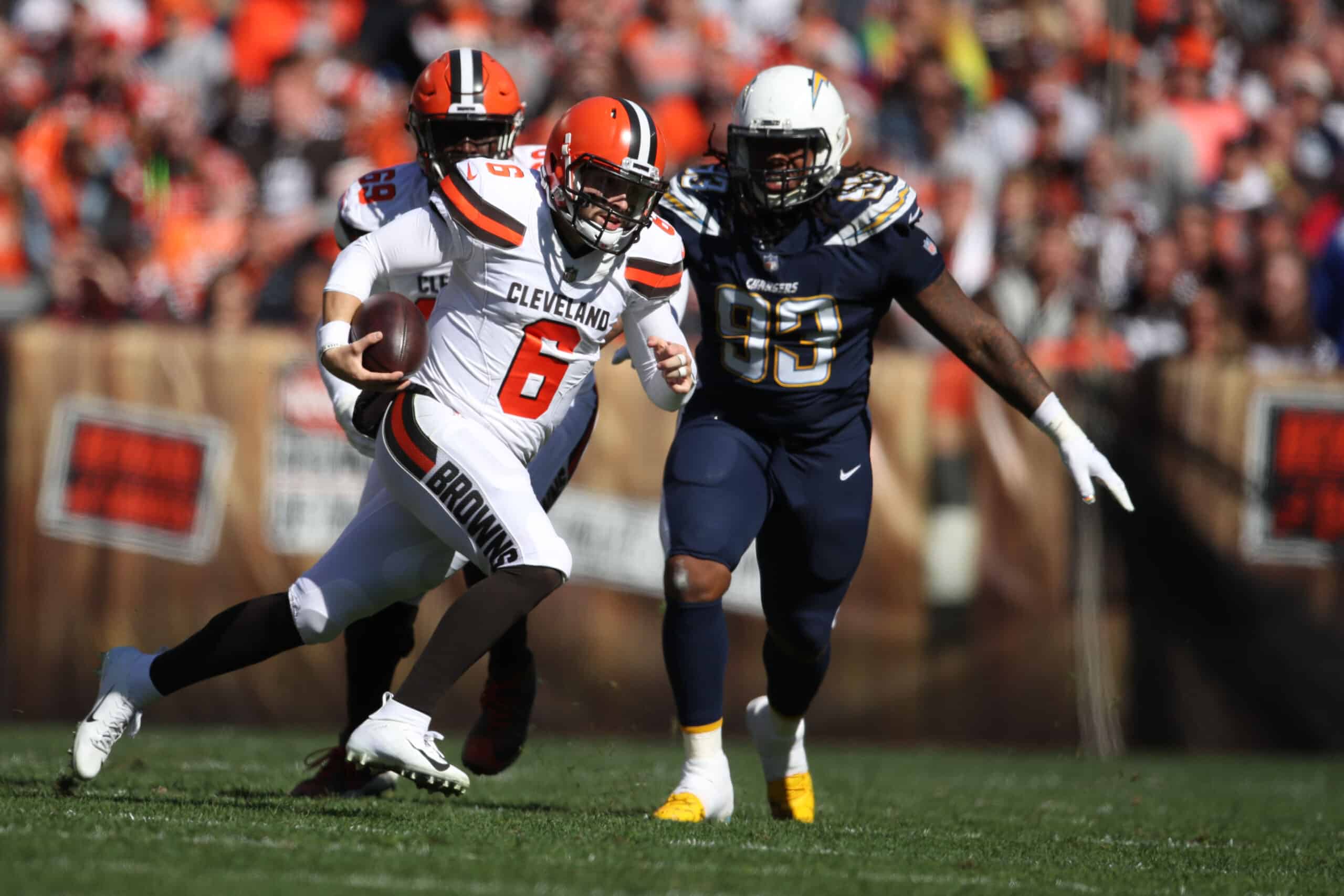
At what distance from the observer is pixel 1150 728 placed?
780 cm

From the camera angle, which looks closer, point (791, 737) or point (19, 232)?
point (791, 737)

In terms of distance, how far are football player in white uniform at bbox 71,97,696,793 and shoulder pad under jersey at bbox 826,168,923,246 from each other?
1.75 feet

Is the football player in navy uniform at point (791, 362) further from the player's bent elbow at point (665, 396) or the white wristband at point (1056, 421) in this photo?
the player's bent elbow at point (665, 396)

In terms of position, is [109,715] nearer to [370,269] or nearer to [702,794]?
[370,269]

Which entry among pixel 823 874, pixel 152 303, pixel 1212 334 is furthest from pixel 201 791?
pixel 1212 334

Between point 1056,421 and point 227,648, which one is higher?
point 1056,421

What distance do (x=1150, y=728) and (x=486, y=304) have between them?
4.59m

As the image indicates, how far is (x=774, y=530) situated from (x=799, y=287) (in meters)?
0.71

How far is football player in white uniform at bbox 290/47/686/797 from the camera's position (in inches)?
195

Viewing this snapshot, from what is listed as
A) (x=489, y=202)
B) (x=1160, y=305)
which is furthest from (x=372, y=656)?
(x=1160, y=305)

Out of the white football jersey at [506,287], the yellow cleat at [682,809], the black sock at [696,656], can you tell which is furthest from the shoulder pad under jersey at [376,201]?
the yellow cleat at [682,809]

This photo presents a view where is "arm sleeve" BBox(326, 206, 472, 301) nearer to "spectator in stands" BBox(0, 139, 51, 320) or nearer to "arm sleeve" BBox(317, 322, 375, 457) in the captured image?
"arm sleeve" BBox(317, 322, 375, 457)

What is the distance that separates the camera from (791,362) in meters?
4.84

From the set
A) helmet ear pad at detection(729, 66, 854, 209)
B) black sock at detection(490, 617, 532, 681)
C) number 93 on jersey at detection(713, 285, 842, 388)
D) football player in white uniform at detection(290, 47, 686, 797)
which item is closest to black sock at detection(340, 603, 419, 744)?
football player in white uniform at detection(290, 47, 686, 797)
